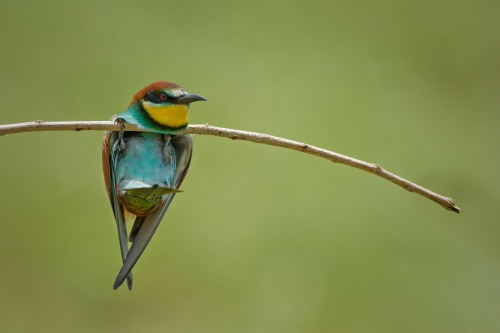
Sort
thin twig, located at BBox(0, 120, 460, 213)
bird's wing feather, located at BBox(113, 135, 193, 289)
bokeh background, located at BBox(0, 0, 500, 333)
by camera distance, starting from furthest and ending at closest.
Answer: bokeh background, located at BBox(0, 0, 500, 333) → bird's wing feather, located at BBox(113, 135, 193, 289) → thin twig, located at BBox(0, 120, 460, 213)

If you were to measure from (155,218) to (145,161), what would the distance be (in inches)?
5.0

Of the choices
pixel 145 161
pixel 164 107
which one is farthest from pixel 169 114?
pixel 145 161

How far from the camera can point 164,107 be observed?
4.14ft

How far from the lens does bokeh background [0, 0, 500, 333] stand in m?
2.25

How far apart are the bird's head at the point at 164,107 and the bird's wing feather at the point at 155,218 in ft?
0.41

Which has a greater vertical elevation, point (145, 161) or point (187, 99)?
point (187, 99)

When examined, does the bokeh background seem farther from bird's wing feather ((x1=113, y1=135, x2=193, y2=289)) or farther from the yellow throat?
the yellow throat

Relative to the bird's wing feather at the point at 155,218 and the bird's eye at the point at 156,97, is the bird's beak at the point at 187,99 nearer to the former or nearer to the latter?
the bird's eye at the point at 156,97

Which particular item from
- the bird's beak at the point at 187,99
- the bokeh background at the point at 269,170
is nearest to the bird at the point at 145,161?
the bird's beak at the point at 187,99

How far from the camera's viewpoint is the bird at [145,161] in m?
1.27

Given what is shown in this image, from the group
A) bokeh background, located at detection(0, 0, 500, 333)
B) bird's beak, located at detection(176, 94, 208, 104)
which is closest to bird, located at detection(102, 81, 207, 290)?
bird's beak, located at detection(176, 94, 208, 104)

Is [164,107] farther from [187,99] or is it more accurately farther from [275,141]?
[275,141]

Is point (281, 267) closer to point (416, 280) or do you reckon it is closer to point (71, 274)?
point (416, 280)

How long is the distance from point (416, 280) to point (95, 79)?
1446 mm
